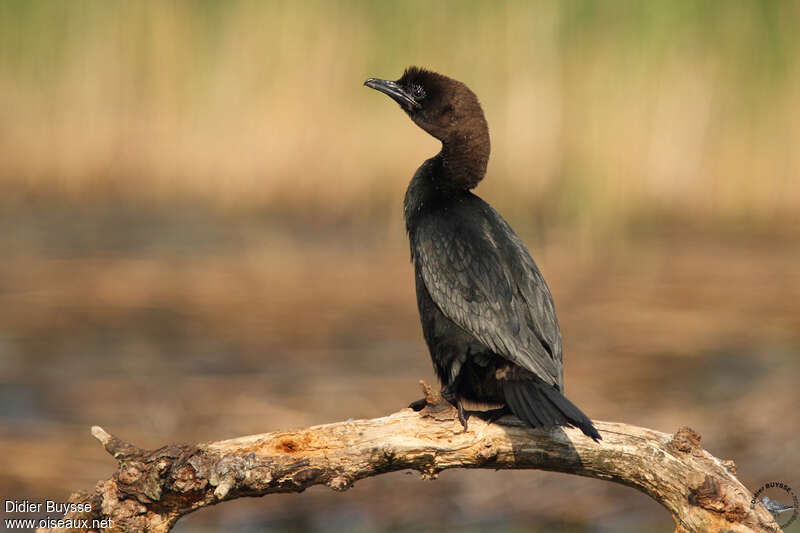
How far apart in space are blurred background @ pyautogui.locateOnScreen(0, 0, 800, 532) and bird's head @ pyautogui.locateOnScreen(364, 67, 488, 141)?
3.56 m

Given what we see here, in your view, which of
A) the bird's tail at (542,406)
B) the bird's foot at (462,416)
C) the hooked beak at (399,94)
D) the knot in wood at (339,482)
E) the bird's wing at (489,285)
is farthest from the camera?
the hooked beak at (399,94)

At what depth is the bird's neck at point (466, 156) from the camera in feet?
13.7

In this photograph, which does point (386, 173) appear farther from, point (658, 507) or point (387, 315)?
point (658, 507)

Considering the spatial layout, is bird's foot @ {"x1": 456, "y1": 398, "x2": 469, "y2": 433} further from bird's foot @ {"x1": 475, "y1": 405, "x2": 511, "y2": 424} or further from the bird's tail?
the bird's tail

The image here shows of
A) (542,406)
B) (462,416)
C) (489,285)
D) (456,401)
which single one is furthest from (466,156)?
(542,406)

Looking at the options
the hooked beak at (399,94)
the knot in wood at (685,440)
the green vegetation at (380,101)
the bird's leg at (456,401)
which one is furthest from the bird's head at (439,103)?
the green vegetation at (380,101)

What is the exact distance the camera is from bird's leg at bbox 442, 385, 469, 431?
11.4ft

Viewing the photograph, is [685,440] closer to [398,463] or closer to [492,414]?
[492,414]

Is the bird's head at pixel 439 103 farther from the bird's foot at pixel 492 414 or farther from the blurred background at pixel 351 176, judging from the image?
the blurred background at pixel 351 176

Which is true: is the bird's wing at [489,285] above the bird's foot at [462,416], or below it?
above

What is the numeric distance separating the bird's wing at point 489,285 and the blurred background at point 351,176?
148 inches

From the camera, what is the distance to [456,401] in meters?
3.63

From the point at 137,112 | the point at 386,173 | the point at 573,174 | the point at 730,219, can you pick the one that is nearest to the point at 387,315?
the point at 386,173

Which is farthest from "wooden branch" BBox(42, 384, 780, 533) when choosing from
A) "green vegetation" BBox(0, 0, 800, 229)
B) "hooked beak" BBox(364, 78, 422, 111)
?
"green vegetation" BBox(0, 0, 800, 229)
